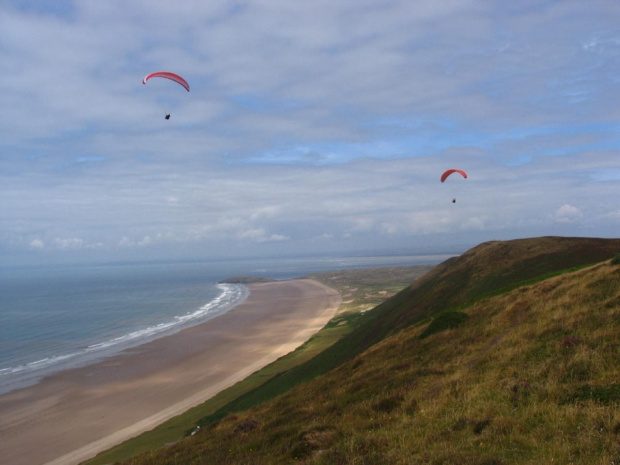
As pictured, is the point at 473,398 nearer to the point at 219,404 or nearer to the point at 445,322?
the point at 445,322

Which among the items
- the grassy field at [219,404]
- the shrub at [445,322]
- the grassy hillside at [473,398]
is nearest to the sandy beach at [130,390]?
the grassy field at [219,404]

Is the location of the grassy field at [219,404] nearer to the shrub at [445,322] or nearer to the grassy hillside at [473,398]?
the grassy hillside at [473,398]

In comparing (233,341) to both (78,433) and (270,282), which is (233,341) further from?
(270,282)

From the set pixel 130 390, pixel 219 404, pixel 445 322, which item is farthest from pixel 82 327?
pixel 445 322

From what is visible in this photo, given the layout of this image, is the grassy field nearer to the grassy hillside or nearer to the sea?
the grassy hillside

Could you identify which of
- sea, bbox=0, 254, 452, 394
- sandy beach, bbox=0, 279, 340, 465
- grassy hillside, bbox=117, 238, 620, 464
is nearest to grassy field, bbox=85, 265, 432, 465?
sandy beach, bbox=0, 279, 340, 465

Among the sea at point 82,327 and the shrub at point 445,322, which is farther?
the sea at point 82,327

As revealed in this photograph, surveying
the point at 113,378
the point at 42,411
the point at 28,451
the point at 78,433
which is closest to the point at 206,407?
the point at 78,433
